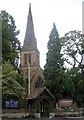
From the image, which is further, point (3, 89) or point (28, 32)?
point (28, 32)

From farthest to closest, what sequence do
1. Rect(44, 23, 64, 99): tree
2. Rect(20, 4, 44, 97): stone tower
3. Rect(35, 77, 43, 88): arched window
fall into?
Rect(35, 77, 43, 88): arched window, Rect(20, 4, 44, 97): stone tower, Rect(44, 23, 64, 99): tree

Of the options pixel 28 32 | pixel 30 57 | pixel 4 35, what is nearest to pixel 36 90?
pixel 30 57

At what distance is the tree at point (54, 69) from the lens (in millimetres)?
35750

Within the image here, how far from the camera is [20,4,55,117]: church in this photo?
3631cm

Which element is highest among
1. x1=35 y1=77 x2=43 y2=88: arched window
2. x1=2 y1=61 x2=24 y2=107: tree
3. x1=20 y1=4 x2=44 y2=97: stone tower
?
x1=20 y1=4 x2=44 y2=97: stone tower

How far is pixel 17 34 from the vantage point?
30.9m

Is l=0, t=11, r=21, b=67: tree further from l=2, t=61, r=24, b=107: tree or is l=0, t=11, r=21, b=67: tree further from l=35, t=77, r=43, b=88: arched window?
l=35, t=77, r=43, b=88: arched window

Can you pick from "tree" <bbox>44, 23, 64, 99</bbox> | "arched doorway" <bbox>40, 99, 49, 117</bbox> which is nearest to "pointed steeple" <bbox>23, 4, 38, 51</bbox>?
"tree" <bbox>44, 23, 64, 99</bbox>

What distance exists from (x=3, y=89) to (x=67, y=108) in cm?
1666

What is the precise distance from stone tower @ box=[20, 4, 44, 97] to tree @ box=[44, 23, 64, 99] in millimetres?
3704

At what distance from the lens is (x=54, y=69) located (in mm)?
36031

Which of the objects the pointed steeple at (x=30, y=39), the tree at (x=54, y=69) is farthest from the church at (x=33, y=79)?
the tree at (x=54, y=69)

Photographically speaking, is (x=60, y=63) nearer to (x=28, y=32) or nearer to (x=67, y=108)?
(x=67, y=108)

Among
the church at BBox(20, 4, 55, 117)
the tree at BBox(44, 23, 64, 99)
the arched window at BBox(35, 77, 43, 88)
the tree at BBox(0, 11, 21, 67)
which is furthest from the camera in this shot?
the arched window at BBox(35, 77, 43, 88)
